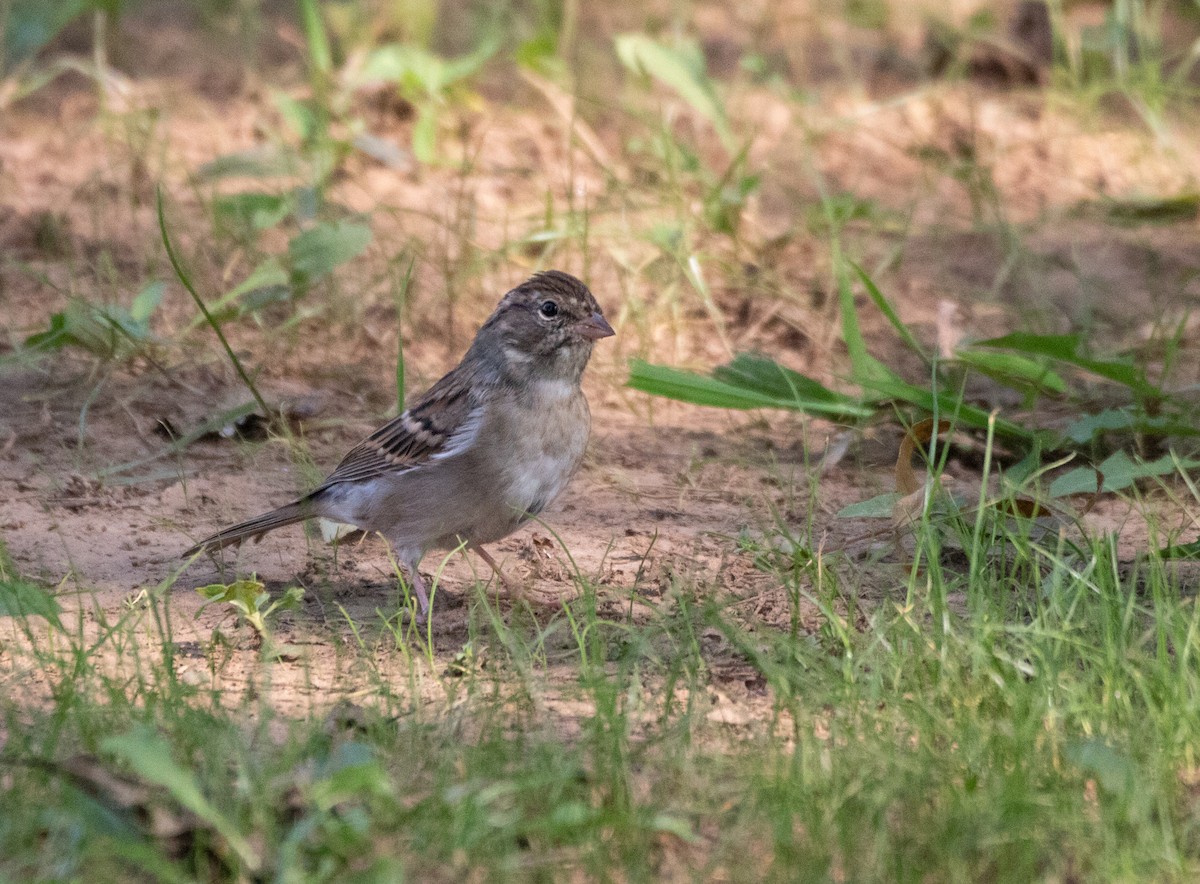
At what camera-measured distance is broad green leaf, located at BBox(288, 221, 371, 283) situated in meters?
5.88

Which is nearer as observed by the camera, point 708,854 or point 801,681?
point 708,854

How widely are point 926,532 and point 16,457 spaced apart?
3293 mm

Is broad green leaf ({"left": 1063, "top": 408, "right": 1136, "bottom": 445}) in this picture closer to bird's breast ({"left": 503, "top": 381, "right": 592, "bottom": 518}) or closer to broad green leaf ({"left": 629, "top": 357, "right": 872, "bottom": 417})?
broad green leaf ({"left": 629, "top": 357, "right": 872, "bottom": 417})

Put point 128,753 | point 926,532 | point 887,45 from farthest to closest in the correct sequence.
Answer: point 887,45
point 926,532
point 128,753

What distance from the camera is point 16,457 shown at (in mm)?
5184

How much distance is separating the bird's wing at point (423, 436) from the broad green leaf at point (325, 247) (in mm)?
1260

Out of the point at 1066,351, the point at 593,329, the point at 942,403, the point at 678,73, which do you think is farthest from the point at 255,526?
the point at 678,73

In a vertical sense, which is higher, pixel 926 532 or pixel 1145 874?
pixel 926 532

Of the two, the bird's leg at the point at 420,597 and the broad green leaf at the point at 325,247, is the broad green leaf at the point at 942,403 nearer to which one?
the bird's leg at the point at 420,597

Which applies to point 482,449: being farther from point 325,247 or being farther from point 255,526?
point 325,247

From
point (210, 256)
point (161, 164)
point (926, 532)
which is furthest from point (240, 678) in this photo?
point (161, 164)

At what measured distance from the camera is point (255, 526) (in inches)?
177

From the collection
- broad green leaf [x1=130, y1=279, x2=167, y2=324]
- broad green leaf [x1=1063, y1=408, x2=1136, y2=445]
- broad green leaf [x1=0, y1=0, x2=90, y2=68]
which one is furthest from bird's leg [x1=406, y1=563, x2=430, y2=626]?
broad green leaf [x1=0, y1=0, x2=90, y2=68]

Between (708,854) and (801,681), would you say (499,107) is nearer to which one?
(801,681)
